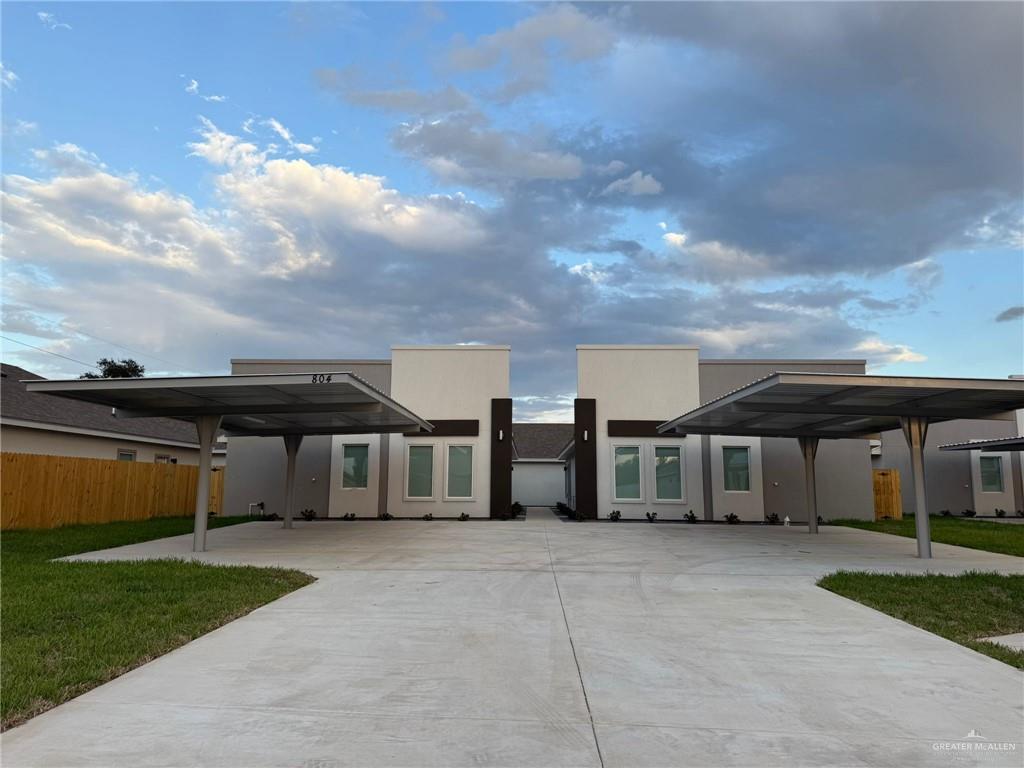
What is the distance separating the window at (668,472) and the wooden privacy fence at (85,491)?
14818 mm

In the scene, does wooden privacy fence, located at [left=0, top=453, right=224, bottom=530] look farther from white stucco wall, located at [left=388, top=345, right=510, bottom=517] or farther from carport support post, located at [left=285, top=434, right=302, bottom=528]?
white stucco wall, located at [left=388, top=345, right=510, bottom=517]

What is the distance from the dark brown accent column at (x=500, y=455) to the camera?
71.4 ft

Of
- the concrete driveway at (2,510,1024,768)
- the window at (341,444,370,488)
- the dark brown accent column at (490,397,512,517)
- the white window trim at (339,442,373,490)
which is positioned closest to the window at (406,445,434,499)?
the white window trim at (339,442,373,490)

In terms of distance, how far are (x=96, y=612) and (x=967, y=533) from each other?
2123cm

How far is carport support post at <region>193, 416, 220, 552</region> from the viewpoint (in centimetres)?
1260

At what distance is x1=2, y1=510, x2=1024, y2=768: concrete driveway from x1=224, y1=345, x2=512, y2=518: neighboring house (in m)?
12.5

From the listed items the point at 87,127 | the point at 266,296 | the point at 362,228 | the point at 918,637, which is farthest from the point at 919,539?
the point at 266,296

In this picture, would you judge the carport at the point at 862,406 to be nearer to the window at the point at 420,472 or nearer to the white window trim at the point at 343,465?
the window at the point at 420,472

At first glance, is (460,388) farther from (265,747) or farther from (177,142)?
(265,747)

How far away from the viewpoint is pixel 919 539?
42.4 feet

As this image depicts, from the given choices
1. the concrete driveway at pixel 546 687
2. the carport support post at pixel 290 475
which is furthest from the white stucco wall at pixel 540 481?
the concrete driveway at pixel 546 687

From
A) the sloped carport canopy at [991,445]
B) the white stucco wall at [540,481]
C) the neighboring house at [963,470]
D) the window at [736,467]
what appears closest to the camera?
the window at [736,467]

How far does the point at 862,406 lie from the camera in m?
13.1

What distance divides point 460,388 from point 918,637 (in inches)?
681
